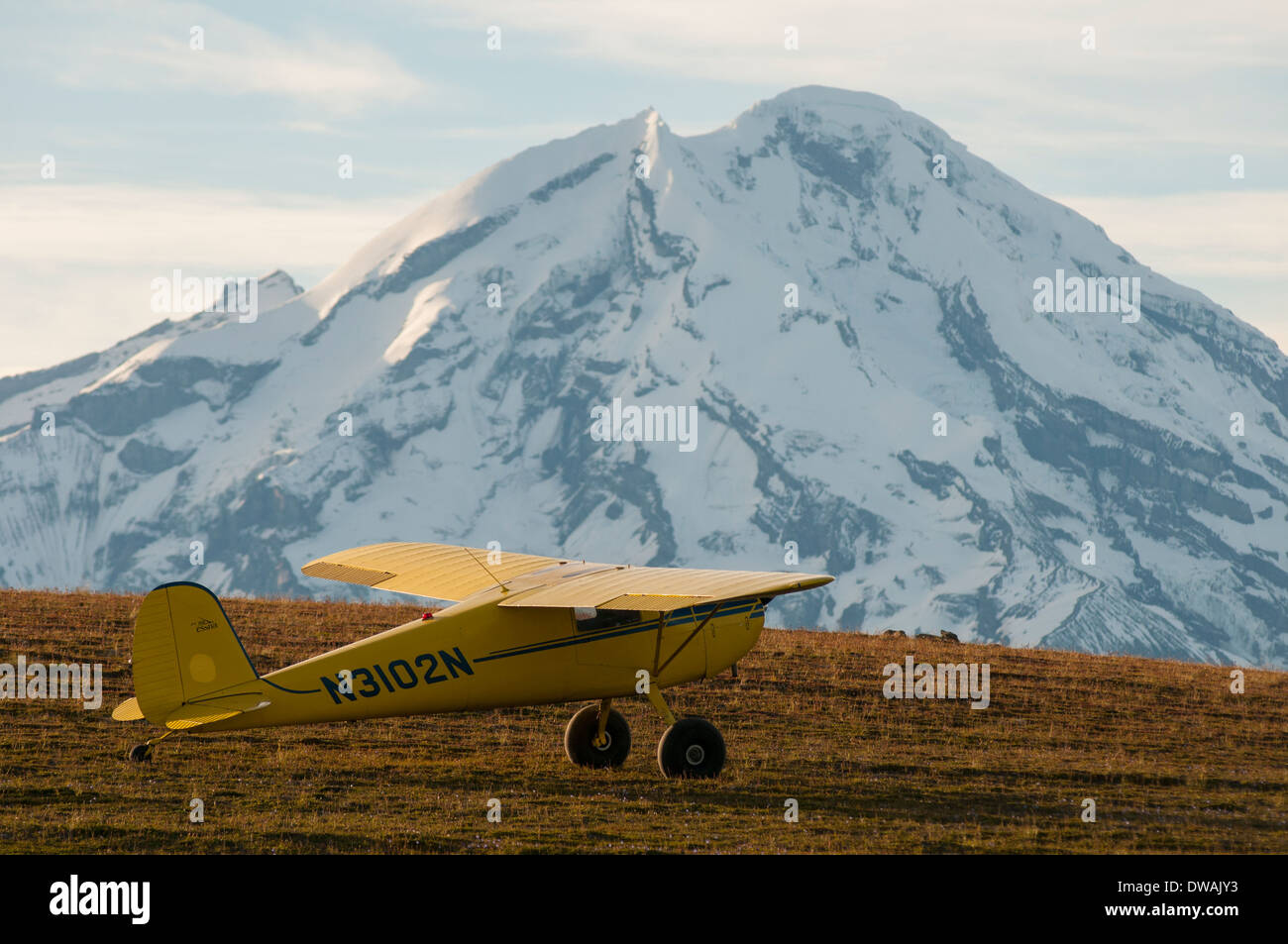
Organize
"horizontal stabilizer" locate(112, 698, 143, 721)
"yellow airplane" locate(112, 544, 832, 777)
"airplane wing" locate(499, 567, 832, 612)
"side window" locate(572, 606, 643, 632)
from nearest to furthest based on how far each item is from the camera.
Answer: "horizontal stabilizer" locate(112, 698, 143, 721) → "yellow airplane" locate(112, 544, 832, 777) → "airplane wing" locate(499, 567, 832, 612) → "side window" locate(572, 606, 643, 632)

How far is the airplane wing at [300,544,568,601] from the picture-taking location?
21.5 metres

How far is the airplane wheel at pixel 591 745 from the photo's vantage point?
20.3 metres

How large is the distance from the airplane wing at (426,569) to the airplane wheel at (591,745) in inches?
92.8

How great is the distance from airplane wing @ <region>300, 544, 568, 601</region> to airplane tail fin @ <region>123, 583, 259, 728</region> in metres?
3.35

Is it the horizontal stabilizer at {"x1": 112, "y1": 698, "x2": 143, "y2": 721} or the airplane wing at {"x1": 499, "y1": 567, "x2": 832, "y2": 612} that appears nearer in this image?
the horizontal stabilizer at {"x1": 112, "y1": 698, "x2": 143, "y2": 721}

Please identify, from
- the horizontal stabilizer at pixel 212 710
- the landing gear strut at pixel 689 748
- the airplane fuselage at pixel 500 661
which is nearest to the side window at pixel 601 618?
the airplane fuselage at pixel 500 661

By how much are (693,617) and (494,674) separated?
282cm

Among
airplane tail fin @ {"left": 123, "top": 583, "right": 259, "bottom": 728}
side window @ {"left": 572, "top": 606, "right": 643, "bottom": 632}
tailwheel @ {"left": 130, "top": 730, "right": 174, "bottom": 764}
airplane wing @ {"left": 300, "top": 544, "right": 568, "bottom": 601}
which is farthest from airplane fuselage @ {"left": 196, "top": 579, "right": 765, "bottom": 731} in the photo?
tailwheel @ {"left": 130, "top": 730, "right": 174, "bottom": 764}

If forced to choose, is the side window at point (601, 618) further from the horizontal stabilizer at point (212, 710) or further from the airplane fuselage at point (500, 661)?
the horizontal stabilizer at point (212, 710)

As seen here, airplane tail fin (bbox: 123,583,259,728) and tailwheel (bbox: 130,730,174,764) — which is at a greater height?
airplane tail fin (bbox: 123,583,259,728)

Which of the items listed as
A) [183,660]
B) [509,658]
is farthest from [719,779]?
[183,660]

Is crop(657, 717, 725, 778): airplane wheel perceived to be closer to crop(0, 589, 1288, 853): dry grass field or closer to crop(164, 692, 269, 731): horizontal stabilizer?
crop(0, 589, 1288, 853): dry grass field

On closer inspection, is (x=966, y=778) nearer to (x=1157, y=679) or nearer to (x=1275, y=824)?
(x=1275, y=824)
